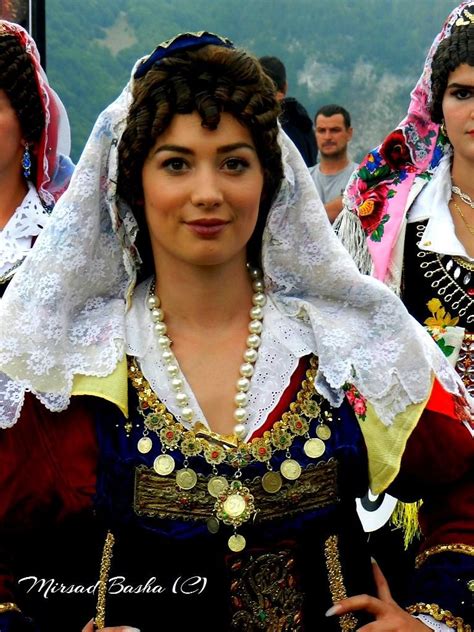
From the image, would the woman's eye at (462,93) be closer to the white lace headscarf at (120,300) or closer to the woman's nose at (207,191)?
the white lace headscarf at (120,300)

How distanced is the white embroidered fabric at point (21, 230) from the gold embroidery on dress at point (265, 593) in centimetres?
179

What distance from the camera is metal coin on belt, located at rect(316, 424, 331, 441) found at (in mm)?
2307

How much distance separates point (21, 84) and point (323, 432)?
77.6 inches

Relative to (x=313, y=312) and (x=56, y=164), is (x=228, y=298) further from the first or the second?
(x=56, y=164)

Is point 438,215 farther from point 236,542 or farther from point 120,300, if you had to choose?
point 236,542

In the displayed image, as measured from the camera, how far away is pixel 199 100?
7.36 ft

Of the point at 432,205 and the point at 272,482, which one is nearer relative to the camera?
the point at 272,482

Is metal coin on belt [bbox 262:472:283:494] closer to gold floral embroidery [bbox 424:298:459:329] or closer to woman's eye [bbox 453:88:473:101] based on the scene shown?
gold floral embroidery [bbox 424:298:459:329]

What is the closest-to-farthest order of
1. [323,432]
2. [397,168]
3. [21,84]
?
1. [323,432]
2. [21,84]
3. [397,168]

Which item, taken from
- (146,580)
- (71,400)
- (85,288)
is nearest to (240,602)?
(146,580)

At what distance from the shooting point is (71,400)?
7.48 feet

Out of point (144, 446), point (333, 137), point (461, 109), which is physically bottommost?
point (144, 446)

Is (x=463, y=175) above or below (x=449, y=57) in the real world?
below

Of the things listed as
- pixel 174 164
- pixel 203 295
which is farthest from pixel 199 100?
pixel 203 295
